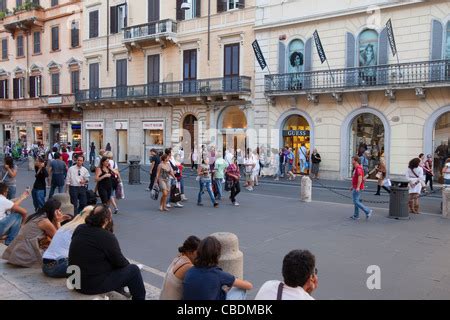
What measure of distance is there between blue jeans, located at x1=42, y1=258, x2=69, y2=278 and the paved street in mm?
1225

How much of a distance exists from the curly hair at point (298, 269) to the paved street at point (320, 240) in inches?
104

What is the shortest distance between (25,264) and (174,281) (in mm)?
3174

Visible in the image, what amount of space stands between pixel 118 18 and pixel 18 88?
14715 millimetres

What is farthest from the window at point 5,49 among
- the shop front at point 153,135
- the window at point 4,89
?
the shop front at point 153,135

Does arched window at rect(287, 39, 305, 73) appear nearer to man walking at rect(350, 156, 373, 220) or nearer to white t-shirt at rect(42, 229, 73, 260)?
A: man walking at rect(350, 156, 373, 220)

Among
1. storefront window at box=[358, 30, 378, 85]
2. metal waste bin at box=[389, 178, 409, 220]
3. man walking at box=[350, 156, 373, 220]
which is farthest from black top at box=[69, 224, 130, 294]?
storefront window at box=[358, 30, 378, 85]

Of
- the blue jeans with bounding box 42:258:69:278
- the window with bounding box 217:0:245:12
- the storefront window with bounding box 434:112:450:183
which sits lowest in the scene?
the blue jeans with bounding box 42:258:69:278

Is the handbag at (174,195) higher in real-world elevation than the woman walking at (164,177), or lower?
lower

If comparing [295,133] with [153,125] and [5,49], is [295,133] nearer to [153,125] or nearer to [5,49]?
[153,125]

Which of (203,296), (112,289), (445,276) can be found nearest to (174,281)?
(203,296)

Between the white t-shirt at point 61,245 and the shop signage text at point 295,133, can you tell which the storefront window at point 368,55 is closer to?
the shop signage text at point 295,133

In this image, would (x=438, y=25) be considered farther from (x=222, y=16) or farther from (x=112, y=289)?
(x=112, y=289)

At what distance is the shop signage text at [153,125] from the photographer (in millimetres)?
30202

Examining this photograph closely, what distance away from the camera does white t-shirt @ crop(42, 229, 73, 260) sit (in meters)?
5.89
